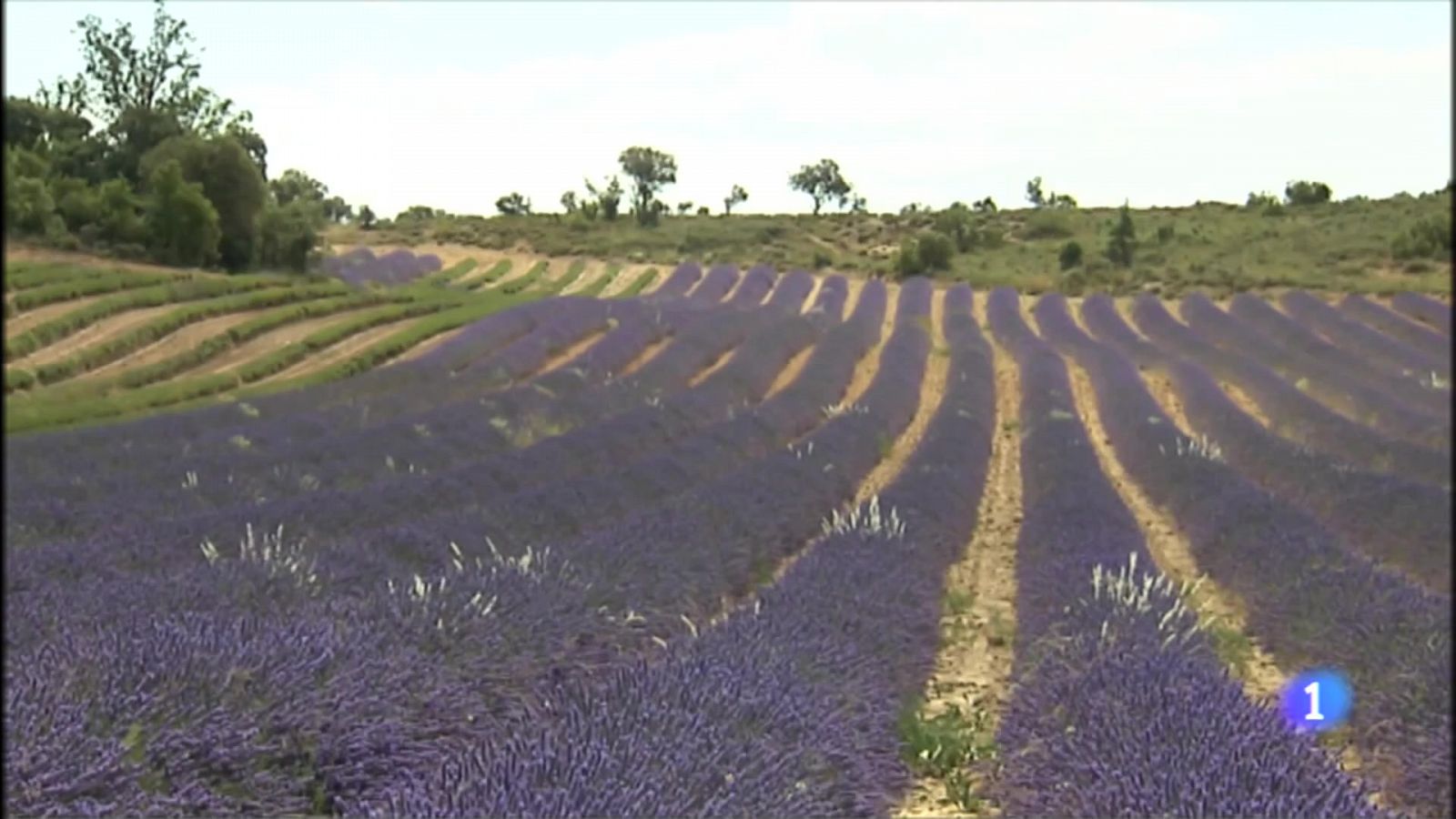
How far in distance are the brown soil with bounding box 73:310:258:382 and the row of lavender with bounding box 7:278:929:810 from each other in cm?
1576

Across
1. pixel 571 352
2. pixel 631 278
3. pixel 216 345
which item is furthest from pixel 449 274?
pixel 571 352

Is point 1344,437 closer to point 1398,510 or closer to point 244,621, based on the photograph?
point 1398,510

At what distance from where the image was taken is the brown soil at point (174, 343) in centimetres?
2131

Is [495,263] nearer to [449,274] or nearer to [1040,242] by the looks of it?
[449,274]

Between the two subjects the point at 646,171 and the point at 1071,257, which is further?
the point at 646,171

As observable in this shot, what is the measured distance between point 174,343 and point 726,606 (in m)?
17.9

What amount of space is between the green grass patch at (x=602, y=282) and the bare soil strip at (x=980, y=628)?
2335 centimetres

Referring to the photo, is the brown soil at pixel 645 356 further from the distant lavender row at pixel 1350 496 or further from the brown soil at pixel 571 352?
the distant lavender row at pixel 1350 496

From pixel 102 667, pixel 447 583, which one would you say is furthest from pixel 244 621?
pixel 447 583

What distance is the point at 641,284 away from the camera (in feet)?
124

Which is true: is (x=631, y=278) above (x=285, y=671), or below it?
below

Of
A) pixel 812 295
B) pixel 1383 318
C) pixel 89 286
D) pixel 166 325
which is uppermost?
pixel 1383 318

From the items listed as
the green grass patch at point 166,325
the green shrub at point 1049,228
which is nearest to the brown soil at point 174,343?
the green grass patch at point 166,325

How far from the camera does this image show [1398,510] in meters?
8.89
